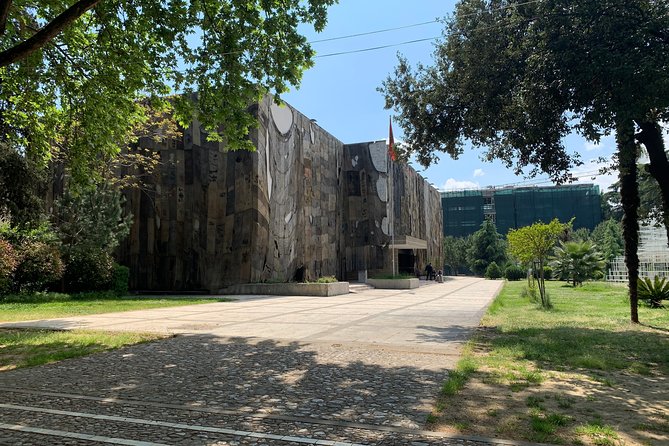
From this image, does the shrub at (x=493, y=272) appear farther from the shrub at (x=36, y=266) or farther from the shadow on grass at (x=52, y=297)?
the shrub at (x=36, y=266)

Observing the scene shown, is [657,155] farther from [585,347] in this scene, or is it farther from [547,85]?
[585,347]

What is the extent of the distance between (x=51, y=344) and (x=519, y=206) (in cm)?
11628

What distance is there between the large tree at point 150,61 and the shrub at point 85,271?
481 inches

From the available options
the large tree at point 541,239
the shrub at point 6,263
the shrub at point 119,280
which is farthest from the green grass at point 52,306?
the large tree at point 541,239

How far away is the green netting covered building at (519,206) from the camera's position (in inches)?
4121

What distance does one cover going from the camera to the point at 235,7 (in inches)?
389

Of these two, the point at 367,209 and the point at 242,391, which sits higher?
the point at 367,209

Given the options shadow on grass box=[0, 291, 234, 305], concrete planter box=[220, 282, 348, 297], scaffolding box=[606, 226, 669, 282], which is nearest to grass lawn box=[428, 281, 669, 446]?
concrete planter box=[220, 282, 348, 297]

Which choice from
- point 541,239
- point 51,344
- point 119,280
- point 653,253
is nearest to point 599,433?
point 51,344

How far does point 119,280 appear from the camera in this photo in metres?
23.5

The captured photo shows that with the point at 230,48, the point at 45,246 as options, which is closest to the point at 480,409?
the point at 230,48

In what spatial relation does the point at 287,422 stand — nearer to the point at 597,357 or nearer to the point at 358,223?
the point at 597,357

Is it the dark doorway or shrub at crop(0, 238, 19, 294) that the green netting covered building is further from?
shrub at crop(0, 238, 19, 294)

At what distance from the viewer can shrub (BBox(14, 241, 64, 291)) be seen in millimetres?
19266
